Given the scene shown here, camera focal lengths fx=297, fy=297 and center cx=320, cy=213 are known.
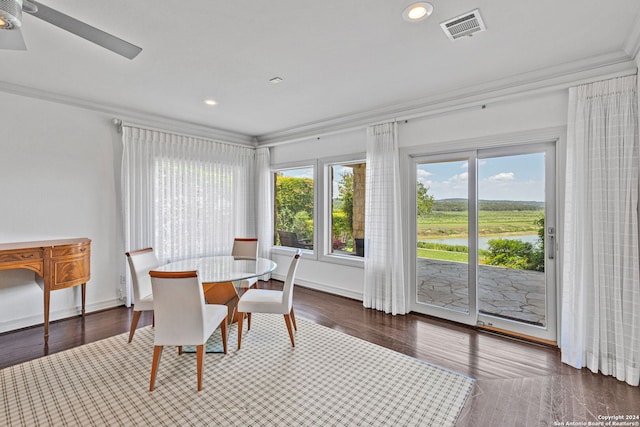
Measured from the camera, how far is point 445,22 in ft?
6.74

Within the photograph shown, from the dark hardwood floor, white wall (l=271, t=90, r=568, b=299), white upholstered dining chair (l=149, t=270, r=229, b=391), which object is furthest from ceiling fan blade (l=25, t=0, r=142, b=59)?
white wall (l=271, t=90, r=568, b=299)

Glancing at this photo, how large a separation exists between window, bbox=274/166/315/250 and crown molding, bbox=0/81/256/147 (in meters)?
1.01

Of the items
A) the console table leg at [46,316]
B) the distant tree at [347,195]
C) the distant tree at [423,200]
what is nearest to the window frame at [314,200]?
the distant tree at [347,195]

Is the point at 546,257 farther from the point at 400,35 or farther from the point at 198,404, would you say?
the point at 198,404

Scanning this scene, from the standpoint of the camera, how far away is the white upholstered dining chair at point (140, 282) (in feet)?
9.30

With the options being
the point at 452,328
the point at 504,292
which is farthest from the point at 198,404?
the point at 504,292

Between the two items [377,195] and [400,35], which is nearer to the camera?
[400,35]

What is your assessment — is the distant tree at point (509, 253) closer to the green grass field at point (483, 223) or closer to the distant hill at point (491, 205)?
the green grass field at point (483, 223)

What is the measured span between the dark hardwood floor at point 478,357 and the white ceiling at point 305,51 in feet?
8.57

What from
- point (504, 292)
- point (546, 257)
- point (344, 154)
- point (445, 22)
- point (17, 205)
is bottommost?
point (504, 292)

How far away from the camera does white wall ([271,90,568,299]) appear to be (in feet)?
9.54

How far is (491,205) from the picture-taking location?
10.9 feet

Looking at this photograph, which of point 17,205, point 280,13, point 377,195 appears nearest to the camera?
point 280,13

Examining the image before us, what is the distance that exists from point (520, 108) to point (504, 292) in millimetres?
1973
